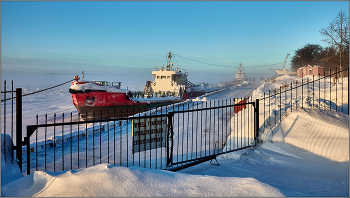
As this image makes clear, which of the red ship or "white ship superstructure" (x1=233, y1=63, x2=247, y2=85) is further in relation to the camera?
"white ship superstructure" (x1=233, y1=63, x2=247, y2=85)

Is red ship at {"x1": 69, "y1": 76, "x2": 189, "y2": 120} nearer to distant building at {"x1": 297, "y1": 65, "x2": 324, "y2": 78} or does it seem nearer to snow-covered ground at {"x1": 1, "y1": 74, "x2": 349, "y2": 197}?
snow-covered ground at {"x1": 1, "y1": 74, "x2": 349, "y2": 197}

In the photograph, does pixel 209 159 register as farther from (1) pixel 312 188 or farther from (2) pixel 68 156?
(2) pixel 68 156

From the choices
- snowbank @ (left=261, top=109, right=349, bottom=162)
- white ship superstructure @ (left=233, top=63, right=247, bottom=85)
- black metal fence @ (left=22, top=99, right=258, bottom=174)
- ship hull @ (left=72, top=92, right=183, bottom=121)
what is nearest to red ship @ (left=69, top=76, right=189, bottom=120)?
ship hull @ (left=72, top=92, right=183, bottom=121)

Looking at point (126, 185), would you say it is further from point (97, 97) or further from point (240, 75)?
point (240, 75)

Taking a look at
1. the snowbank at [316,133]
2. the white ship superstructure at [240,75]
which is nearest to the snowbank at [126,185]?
the snowbank at [316,133]

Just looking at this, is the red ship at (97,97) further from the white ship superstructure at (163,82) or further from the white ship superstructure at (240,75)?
the white ship superstructure at (240,75)

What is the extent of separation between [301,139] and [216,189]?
15.4ft

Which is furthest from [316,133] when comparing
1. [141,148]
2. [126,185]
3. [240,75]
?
[240,75]

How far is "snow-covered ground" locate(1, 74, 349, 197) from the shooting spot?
334cm

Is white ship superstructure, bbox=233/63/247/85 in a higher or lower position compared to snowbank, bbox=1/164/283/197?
higher

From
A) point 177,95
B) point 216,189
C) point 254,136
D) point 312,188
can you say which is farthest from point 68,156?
point 177,95

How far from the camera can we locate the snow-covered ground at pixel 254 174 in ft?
10.9

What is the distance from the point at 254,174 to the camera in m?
5.08

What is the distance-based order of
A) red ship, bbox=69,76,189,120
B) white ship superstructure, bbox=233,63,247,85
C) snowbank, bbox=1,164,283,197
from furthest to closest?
white ship superstructure, bbox=233,63,247,85 < red ship, bbox=69,76,189,120 < snowbank, bbox=1,164,283,197
